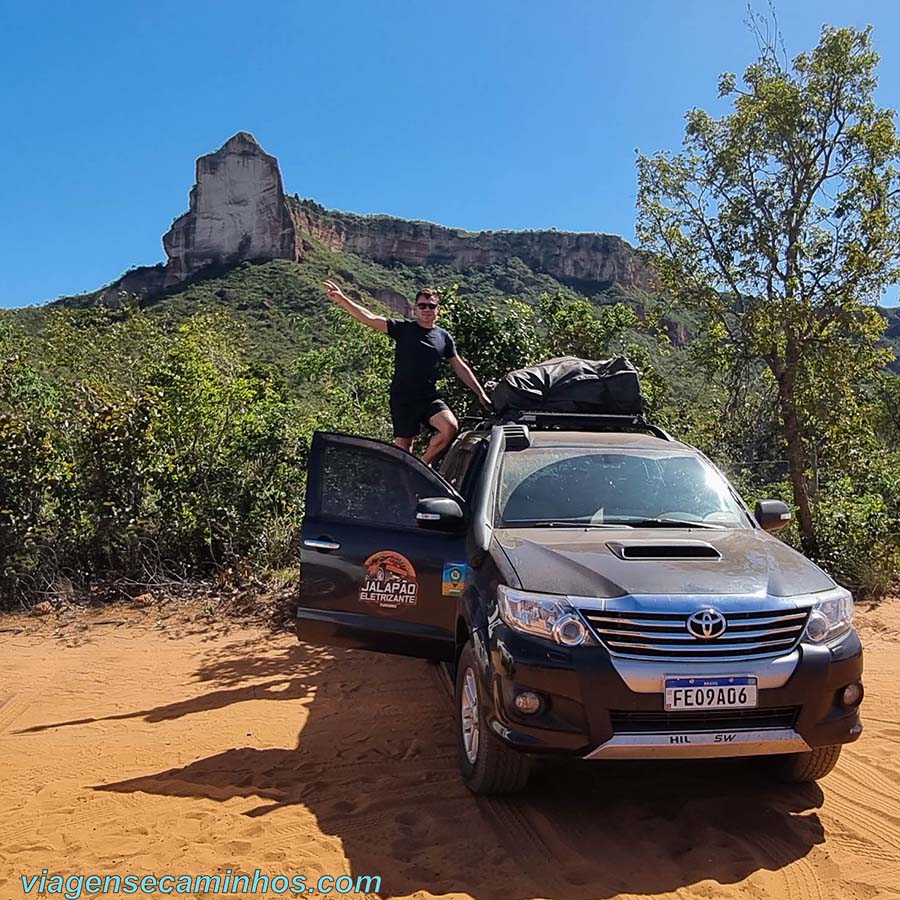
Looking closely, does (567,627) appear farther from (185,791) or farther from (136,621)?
(136,621)

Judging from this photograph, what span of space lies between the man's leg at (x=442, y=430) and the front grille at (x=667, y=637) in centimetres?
343

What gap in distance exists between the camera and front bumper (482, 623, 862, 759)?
10.4ft

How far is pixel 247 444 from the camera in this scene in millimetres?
9078

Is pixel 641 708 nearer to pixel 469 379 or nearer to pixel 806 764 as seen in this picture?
pixel 806 764

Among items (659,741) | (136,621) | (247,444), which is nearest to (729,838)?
(659,741)

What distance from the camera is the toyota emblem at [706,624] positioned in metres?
3.24

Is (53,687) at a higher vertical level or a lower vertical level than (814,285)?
lower

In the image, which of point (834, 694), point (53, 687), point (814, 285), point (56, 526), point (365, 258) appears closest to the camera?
point (834, 694)

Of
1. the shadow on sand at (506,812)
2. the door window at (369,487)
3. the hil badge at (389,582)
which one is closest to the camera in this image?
the shadow on sand at (506,812)

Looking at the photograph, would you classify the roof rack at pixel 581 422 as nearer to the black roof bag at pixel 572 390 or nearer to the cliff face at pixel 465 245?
the black roof bag at pixel 572 390

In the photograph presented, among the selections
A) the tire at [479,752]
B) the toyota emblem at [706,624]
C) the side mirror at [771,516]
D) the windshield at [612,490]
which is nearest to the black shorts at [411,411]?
the windshield at [612,490]

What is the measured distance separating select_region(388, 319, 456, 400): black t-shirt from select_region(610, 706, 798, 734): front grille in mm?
3924

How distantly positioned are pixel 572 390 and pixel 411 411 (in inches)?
55.3

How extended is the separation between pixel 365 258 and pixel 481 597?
85.5 metres
